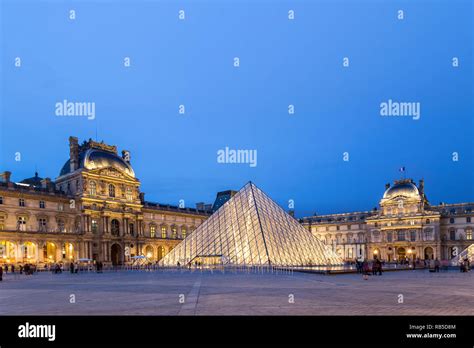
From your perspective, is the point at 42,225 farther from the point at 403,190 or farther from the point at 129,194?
the point at 403,190

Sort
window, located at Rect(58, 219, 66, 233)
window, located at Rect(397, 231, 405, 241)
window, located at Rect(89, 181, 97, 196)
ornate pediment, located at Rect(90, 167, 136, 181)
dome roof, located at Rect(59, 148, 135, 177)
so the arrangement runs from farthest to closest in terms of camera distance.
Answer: window, located at Rect(397, 231, 405, 241), ornate pediment, located at Rect(90, 167, 136, 181), dome roof, located at Rect(59, 148, 135, 177), window, located at Rect(89, 181, 97, 196), window, located at Rect(58, 219, 66, 233)

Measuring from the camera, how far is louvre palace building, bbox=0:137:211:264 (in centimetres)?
4572

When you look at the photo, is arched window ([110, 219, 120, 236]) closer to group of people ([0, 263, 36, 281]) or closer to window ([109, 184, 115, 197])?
window ([109, 184, 115, 197])

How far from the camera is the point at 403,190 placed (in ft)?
238

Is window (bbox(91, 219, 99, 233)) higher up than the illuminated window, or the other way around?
the illuminated window

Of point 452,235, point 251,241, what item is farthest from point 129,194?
point 452,235

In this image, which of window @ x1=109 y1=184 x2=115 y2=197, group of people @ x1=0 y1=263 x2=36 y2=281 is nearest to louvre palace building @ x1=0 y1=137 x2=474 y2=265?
window @ x1=109 y1=184 x2=115 y2=197

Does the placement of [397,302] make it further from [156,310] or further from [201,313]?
[156,310]

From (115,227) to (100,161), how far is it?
26.8ft

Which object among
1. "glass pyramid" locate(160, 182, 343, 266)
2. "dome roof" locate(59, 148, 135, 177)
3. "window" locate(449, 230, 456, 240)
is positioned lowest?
"window" locate(449, 230, 456, 240)

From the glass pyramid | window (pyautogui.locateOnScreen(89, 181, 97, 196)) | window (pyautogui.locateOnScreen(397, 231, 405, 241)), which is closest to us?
the glass pyramid
